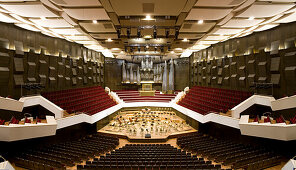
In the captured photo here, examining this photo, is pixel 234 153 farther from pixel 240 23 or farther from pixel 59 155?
pixel 59 155

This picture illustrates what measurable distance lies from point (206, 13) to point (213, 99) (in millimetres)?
6905

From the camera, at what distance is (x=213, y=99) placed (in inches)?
451

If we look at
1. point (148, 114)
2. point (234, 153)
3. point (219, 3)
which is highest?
point (219, 3)

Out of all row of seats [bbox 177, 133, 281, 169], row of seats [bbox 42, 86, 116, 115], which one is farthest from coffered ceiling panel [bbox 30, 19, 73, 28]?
row of seats [bbox 177, 133, 281, 169]

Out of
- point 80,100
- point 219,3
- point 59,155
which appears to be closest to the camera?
point 219,3

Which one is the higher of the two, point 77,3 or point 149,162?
point 77,3

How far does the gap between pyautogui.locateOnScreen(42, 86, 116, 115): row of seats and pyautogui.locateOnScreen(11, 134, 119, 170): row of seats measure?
7.17ft

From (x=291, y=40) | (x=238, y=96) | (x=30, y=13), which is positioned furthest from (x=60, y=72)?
(x=291, y=40)

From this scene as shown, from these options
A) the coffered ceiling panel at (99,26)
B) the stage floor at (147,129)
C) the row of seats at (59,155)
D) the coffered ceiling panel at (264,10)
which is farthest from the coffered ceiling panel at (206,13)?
the row of seats at (59,155)

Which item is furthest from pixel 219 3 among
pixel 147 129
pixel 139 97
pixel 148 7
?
pixel 139 97

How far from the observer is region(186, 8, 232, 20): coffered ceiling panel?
5.75m

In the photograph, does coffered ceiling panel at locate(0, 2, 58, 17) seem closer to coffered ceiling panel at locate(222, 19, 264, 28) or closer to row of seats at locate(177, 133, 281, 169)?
coffered ceiling panel at locate(222, 19, 264, 28)

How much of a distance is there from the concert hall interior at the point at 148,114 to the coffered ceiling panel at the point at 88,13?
1.4 inches

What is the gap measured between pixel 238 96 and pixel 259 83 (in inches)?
61.8
